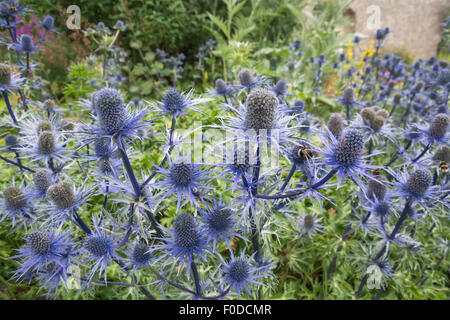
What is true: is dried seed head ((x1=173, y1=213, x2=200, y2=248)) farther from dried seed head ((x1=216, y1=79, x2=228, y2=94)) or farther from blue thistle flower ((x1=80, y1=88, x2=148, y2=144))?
dried seed head ((x1=216, y1=79, x2=228, y2=94))

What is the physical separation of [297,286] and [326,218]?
2.16ft

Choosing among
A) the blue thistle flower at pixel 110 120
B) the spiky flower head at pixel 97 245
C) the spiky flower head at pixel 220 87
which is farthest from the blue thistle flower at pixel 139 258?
the spiky flower head at pixel 220 87

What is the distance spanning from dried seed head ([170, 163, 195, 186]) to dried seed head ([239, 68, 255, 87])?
3.76ft

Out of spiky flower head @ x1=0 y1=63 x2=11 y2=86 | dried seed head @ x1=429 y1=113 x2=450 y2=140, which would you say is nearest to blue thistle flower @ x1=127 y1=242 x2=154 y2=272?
spiky flower head @ x1=0 y1=63 x2=11 y2=86

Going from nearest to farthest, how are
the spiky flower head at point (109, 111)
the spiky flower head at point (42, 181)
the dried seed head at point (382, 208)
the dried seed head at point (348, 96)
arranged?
the spiky flower head at point (109, 111) < the spiky flower head at point (42, 181) < the dried seed head at point (382, 208) < the dried seed head at point (348, 96)

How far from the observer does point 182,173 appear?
1.05 m

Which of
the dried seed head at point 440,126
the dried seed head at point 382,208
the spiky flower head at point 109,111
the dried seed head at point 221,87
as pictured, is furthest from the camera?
the dried seed head at point 221,87

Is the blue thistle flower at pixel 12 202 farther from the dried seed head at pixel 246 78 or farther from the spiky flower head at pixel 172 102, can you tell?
the dried seed head at pixel 246 78

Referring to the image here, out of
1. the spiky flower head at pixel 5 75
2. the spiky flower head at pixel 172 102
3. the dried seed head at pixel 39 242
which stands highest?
the spiky flower head at pixel 5 75

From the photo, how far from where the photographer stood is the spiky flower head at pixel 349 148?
0.97 m

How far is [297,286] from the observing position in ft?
7.84

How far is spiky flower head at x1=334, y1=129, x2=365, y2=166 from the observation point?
0.97m

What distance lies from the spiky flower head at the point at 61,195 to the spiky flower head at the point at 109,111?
45cm
